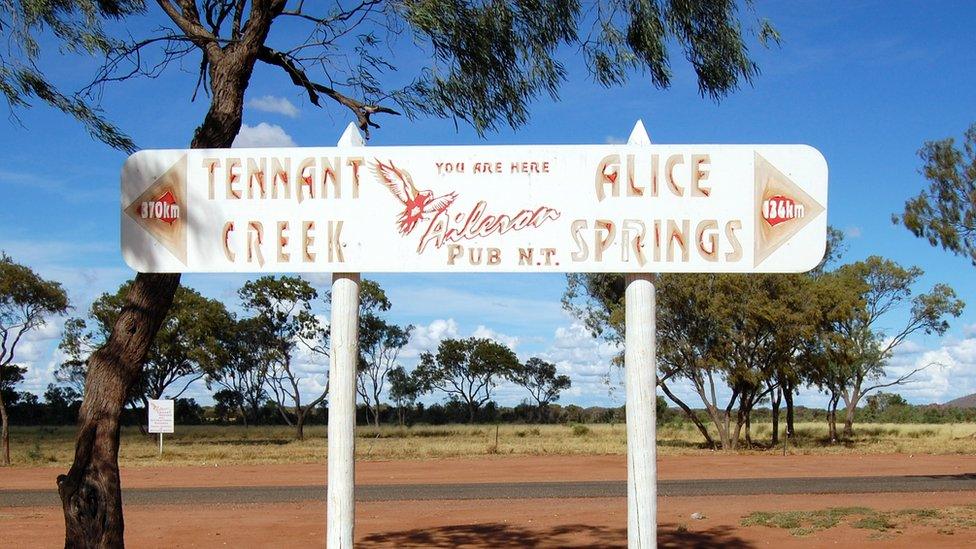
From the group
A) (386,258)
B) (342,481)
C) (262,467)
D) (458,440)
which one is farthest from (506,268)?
(458,440)

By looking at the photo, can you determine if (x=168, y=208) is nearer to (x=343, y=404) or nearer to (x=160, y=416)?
(x=343, y=404)

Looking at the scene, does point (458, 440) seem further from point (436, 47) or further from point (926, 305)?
point (436, 47)

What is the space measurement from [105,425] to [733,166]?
4.29 meters

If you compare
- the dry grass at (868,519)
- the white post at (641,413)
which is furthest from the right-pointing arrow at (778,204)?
the dry grass at (868,519)

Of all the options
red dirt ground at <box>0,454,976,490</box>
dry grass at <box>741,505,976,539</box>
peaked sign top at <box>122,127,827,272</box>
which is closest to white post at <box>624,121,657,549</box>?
peaked sign top at <box>122,127,827,272</box>

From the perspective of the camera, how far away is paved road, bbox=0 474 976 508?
18.8 metres

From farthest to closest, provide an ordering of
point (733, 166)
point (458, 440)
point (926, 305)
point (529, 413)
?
1. point (529, 413)
2. point (926, 305)
3. point (458, 440)
4. point (733, 166)

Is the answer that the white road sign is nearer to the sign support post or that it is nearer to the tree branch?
the tree branch

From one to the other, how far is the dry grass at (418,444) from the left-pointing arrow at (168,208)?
2579 centimetres

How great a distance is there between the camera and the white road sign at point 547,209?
16.5 ft

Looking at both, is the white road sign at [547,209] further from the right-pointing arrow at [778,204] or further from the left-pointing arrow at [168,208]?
the left-pointing arrow at [168,208]

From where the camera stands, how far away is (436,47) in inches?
310

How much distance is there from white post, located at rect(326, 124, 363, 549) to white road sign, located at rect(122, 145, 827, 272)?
16 cm

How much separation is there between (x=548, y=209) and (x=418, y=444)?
35492 millimetres
